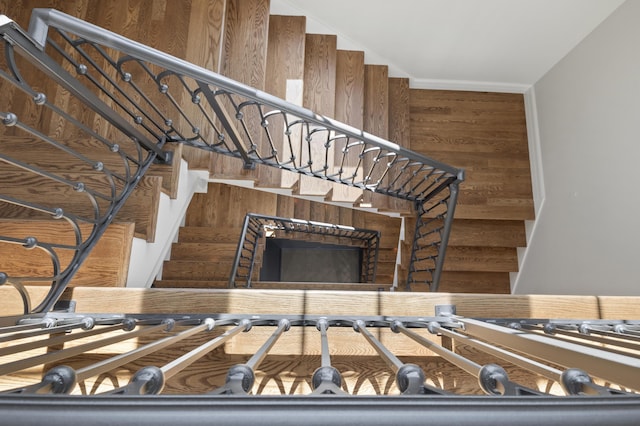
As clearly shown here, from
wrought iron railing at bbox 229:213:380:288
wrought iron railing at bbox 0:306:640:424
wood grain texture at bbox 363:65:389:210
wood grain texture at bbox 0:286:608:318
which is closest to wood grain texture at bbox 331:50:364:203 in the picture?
wood grain texture at bbox 363:65:389:210

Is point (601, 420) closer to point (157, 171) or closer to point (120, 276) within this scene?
point (120, 276)

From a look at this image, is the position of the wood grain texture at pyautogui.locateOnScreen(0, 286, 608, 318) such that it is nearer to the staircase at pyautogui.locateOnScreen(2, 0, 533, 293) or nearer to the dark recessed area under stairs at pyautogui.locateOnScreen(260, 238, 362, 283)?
the staircase at pyautogui.locateOnScreen(2, 0, 533, 293)

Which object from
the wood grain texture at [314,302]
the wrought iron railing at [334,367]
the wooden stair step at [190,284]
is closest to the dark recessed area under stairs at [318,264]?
the wooden stair step at [190,284]

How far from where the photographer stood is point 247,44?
3121 mm

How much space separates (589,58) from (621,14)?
0.42 metres

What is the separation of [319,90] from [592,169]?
2677 mm

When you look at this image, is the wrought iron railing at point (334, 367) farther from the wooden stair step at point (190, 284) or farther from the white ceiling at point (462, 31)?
the white ceiling at point (462, 31)

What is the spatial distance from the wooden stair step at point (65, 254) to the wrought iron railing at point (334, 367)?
428 mm

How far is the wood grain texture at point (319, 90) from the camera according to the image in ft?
10.3

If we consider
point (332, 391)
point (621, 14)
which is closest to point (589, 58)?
point (621, 14)

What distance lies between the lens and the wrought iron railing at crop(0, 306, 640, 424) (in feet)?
1.06

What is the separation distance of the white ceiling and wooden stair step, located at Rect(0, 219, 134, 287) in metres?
3.03

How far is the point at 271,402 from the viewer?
0.31 m

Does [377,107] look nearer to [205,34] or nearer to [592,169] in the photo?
[205,34]
